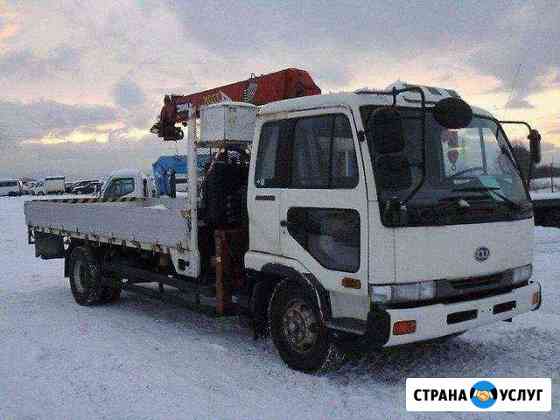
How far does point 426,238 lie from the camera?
455 centimetres

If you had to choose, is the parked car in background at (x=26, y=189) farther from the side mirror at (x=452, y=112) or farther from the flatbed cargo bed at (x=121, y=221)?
the side mirror at (x=452, y=112)

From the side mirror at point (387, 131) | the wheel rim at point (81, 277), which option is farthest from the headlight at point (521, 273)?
the wheel rim at point (81, 277)

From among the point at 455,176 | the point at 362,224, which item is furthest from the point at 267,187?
the point at 455,176

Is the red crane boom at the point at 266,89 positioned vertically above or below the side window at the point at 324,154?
above

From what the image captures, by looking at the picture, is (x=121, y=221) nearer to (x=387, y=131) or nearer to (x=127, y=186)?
(x=387, y=131)

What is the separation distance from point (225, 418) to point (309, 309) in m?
1.24

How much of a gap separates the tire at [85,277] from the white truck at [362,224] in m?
2.87

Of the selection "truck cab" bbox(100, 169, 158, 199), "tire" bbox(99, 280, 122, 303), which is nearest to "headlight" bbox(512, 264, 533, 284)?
"tire" bbox(99, 280, 122, 303)

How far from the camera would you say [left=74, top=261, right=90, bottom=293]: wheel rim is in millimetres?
8703

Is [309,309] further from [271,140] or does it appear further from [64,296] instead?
[64,296]

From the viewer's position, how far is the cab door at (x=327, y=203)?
15.3ft

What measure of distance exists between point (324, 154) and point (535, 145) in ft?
7.15

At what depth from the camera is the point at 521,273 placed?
5215 mm

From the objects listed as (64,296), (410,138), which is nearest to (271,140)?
(410,138)
